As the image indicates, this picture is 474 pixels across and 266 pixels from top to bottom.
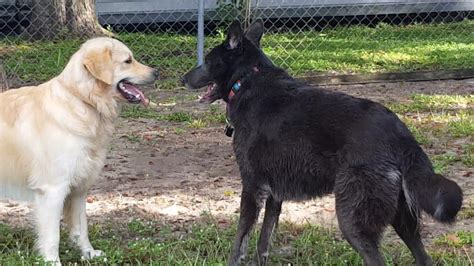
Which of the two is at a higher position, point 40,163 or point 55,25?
point 40,163

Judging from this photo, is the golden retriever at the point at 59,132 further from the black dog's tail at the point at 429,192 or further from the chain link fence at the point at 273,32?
the chain link fence at the point at 273,32

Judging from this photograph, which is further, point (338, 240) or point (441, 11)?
point (441, 11)

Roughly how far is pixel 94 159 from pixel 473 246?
2.46 m

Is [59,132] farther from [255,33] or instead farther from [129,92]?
[255,33]

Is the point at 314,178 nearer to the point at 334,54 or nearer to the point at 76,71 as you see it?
the point at 76,71

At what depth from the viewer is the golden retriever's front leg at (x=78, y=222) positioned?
4707 millimetres

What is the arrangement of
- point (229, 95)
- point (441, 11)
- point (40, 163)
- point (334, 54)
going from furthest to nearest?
1. point (441, 11)
2. point (334, 54)
3. point (229, 95)
4. point (40, 163)

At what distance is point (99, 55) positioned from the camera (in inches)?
176

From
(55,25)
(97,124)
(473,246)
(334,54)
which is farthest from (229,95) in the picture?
(55,25)

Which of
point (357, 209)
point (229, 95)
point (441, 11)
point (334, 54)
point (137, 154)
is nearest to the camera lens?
point (357, 209)

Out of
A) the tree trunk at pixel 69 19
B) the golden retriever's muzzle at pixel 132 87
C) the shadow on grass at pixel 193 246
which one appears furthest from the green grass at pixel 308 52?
the golden retriever's muzzle at pixel 132 87

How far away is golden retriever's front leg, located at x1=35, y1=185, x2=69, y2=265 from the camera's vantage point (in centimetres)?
438

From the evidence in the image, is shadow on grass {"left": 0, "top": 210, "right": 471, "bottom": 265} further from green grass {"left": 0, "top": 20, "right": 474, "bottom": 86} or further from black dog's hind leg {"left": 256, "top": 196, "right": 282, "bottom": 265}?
green grass {"left": 0, "top": 20, "right": 474, "bottom": 86}

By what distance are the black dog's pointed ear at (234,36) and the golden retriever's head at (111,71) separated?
51cm
